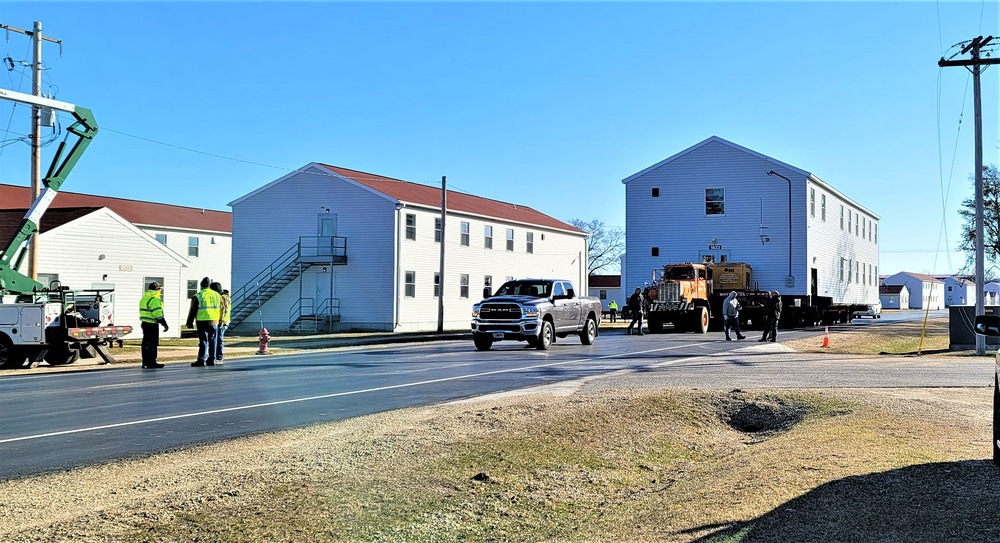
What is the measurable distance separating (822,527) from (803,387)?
8.80 metres

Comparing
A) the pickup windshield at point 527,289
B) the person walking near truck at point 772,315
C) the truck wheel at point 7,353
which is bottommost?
the truck wheel at point 7,353

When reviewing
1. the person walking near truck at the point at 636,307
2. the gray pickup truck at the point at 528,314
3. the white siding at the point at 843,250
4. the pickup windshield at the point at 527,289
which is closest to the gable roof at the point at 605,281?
the white siding at the point at 843,250

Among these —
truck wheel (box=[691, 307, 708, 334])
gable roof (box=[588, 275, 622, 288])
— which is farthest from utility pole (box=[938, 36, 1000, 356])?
gable roof (box=[588, 275, 622, 288])

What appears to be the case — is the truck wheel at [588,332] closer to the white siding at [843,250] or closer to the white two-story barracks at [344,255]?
the white two-story barracks at [344,255]

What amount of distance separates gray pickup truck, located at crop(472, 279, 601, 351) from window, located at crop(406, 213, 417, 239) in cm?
1506

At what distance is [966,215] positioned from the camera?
218 ft

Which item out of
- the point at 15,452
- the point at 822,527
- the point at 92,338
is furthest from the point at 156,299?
the point at 822,527

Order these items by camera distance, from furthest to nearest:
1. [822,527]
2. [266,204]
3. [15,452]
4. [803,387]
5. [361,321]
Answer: [266,204], [361,321], [803,387], [15,452], [822,527]

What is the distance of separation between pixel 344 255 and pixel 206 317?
2066cm

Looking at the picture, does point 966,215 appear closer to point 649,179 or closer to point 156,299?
point 649,179

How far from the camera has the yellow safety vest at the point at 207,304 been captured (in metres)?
19.9

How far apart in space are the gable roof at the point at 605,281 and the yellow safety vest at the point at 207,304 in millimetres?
75369

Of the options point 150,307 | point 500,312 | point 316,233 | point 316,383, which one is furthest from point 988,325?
point 316,233

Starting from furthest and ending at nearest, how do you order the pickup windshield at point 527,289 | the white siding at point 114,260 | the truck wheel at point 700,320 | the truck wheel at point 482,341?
the truck wheel at point 700,320 → the white siding at point 114,260 → the pickup windshield at point 527,289 → the truck wheel at point 482,341
